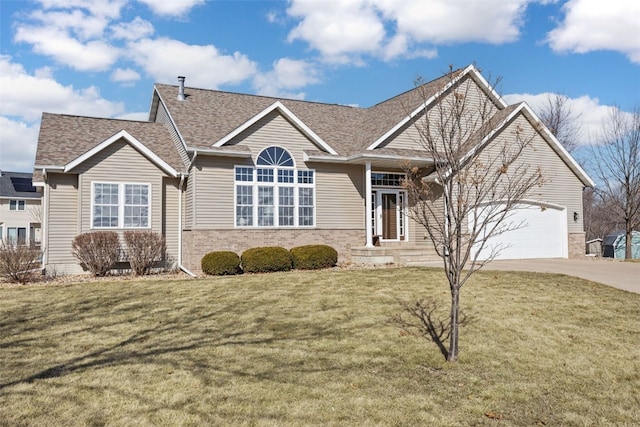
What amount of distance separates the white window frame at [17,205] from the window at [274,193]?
116 ft

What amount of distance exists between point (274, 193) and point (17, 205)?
36.1 metres

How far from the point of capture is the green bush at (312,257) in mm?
15805

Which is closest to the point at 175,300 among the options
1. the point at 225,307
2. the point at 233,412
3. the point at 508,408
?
the point at 225,307

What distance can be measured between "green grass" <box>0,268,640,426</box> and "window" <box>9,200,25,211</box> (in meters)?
37.2

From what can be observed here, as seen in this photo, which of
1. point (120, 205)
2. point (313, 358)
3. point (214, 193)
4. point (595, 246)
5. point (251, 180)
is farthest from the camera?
point (595, 246)

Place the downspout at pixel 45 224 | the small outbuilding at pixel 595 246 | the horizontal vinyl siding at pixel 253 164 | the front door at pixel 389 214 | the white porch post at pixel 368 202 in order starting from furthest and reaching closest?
1. the small outbuilding at pixel 595 246
2. the front door at pixel 389 214
3. the white porch post at pixel 368 202
4. the horizontal vinyl siding at pixel 253 164
5. the downspout at pixel 45 224

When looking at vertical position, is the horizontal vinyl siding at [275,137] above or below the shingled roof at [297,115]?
below

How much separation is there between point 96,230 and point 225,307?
8020mm

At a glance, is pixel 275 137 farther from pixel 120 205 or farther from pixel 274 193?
pixel 120 205

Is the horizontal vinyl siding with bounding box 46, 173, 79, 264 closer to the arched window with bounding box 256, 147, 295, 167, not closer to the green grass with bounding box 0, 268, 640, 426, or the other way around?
the green grass with bounding box 0, 268, 640, 426

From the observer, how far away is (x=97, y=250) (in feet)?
48.5

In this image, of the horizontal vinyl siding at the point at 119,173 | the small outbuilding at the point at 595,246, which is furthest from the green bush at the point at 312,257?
the small outbuilding at the point at 595,246

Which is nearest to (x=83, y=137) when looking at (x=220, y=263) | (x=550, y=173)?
(x=220, y=263)

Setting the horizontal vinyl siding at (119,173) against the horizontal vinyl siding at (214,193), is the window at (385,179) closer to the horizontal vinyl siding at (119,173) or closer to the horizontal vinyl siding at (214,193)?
A: the horizontal vinyl siding at (214,193)
